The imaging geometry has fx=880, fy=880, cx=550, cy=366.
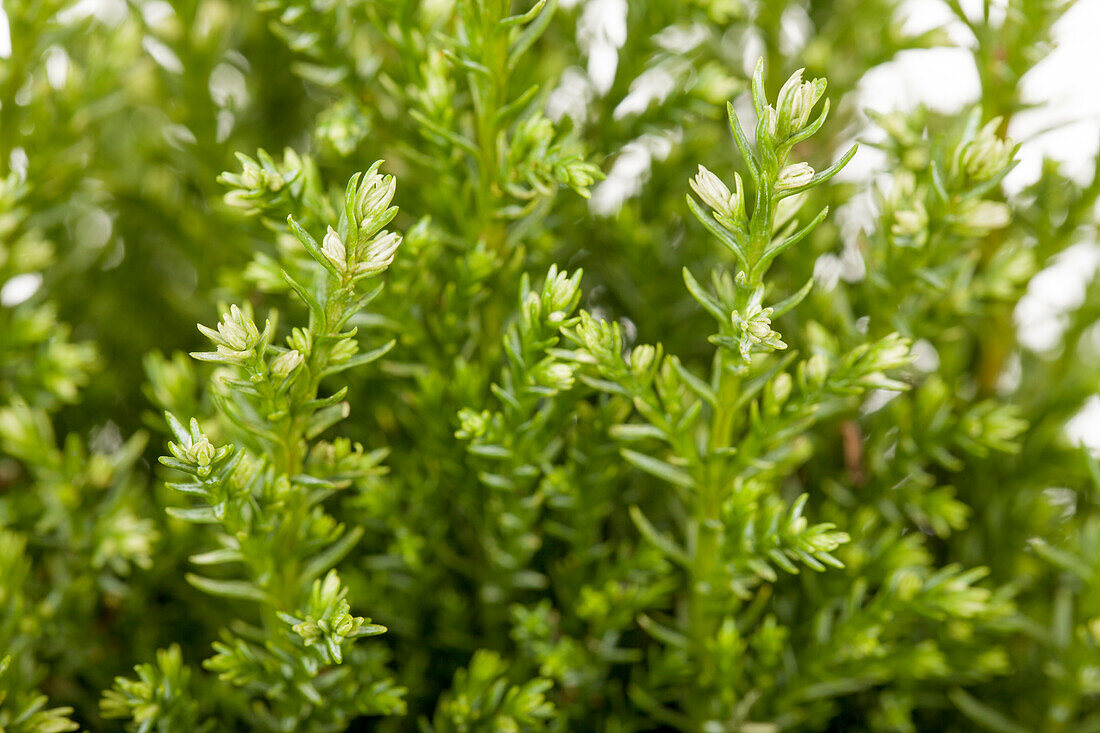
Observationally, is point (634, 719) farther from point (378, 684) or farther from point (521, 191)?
point (521, 191)

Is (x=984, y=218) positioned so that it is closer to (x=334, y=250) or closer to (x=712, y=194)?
(x=712, y=194)

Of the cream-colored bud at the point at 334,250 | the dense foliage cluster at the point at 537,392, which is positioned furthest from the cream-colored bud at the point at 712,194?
the cream-colored bud at the point at 334,250

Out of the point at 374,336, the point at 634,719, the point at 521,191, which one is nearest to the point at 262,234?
the point at 374,336

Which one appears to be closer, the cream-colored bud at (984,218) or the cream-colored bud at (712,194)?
the cream-colored bud at (712,194)

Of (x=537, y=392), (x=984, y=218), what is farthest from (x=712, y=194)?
(x=984, y=218)

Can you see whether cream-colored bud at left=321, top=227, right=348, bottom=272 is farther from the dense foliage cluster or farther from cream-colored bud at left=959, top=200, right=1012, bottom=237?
cream-colored bud at left=959, top=200, right=1012, bottom=237

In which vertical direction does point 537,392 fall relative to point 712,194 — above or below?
below

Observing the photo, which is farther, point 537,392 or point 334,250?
point 537,392

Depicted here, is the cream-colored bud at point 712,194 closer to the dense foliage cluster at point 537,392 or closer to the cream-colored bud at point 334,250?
the dense foliage cluster at point 537,392

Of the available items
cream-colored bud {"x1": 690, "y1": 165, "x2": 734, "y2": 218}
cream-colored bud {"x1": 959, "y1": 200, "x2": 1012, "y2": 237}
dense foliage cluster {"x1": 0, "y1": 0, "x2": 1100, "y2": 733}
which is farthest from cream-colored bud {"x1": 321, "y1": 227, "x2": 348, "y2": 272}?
cream-colored bud {"x1": 959, "y1": 200, "x2": 1012, "y2": 237}
